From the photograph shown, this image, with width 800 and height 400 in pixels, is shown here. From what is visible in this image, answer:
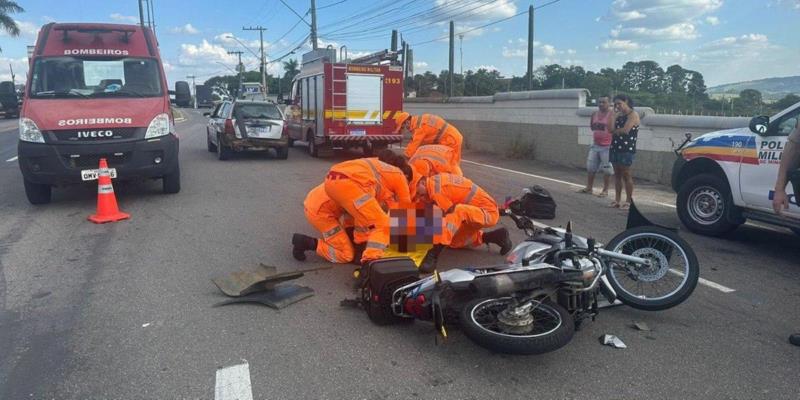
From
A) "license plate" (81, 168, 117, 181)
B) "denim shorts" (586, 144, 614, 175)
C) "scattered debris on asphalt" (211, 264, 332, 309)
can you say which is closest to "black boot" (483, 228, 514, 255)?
"scattered debris on asphalt" (211, 264, 332, 309)

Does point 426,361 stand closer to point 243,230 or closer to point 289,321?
point 289,321

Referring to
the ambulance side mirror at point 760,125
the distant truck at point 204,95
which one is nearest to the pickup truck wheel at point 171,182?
the ambulance side mirror at point 760,125

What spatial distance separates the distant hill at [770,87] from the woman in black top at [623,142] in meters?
1.77

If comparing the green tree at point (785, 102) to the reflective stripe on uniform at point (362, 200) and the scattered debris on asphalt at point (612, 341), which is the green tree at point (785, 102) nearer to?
the scattered debris on asphalt at point (612, 341)

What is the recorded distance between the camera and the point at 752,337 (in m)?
4.00

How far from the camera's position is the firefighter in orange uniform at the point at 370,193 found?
5.03 meters

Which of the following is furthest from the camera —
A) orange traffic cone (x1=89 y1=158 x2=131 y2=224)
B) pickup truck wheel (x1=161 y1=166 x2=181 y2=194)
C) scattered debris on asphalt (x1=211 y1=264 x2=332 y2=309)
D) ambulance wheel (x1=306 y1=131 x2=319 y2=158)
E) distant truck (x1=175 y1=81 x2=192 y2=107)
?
ambulance wheel (x1=306 y1=131 x2=319 y2=158)

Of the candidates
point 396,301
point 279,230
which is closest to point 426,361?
point 396,301

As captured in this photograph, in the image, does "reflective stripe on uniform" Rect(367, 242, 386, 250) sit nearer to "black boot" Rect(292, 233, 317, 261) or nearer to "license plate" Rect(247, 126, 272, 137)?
"black boot" Rect(292, 233, 317, 261)

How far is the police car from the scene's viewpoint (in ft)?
19.6

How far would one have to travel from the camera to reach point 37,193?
8.37 m

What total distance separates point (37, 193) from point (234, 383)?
674 centimetres

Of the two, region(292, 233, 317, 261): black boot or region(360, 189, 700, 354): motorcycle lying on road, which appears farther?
region(292, 233, 317, 261): black boot

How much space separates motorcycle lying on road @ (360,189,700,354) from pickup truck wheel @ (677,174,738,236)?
2792 millimetres
